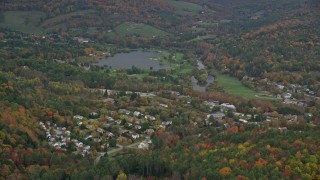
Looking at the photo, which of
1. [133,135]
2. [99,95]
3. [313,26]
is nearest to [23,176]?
[133,135]

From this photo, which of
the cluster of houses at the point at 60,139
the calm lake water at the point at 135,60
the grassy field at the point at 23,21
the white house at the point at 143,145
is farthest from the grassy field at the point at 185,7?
the white house at the point at 143,145

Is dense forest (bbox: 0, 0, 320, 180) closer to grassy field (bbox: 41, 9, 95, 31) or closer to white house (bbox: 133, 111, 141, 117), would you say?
grassy field (bbox: 41, 9, 95, 31)

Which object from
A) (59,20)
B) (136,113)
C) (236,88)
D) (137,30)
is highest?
(136,113)

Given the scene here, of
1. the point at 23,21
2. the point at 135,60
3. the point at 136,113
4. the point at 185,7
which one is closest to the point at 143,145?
the point at 136,113

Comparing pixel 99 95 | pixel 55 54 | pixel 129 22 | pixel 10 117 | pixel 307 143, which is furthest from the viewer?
pixel 129 22

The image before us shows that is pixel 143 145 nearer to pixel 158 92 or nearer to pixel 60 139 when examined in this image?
pixel 60 139

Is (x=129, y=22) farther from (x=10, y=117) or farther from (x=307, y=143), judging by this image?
(x=307, y=143)
